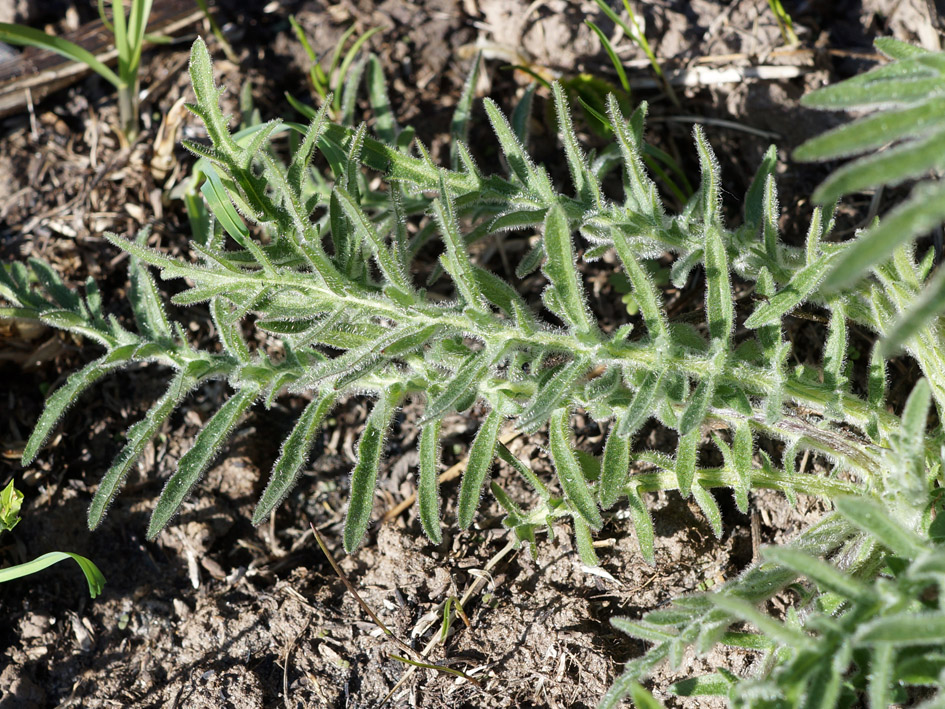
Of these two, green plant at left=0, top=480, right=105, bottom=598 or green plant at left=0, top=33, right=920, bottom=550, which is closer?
green plant at left=0, top=33, right=920, bottom=550

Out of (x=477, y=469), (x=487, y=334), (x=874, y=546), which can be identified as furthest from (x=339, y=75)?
(x=874, y=546)

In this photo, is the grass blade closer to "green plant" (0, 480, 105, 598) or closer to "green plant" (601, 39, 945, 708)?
"green plant" (601, 39, 945, 708)

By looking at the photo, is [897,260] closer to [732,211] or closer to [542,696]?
[732,211]

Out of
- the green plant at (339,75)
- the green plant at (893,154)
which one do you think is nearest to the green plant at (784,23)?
the green plant at (339,75)

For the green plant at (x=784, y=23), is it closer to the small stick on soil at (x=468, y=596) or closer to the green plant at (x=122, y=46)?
the small stick on soil at (x=468, y=596)

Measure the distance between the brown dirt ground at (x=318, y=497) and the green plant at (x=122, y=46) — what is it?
0.46 feet

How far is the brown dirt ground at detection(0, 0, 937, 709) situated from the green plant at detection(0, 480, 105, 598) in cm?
38

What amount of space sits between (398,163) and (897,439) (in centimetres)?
183

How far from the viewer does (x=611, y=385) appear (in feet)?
8.32

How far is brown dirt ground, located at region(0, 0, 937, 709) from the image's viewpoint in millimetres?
3055

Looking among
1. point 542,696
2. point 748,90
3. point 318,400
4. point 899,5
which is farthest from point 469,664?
point 899,5

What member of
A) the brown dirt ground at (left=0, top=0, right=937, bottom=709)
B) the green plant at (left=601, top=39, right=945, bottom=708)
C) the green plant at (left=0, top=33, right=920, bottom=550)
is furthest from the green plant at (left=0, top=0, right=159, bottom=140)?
the green plant at (left=601, top=39, right=945, bottom=708)

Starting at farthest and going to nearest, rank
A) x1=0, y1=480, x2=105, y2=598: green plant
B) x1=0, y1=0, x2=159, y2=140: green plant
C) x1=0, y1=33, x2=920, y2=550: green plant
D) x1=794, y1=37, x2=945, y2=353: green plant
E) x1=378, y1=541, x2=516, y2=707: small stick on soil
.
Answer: x1=0, y1=0, x2=159, y2=140: green plant, x1=378, y1=541, x2=516, y2=707: small stick on soil, x1=0, y1=480, x2=105, y2=598: green plant, x1=0, y1=33, x2=920, y2=550: green plant, x1=794, y1=37, x2=945, y2=353: green plant

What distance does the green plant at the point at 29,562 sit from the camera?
2855mm
